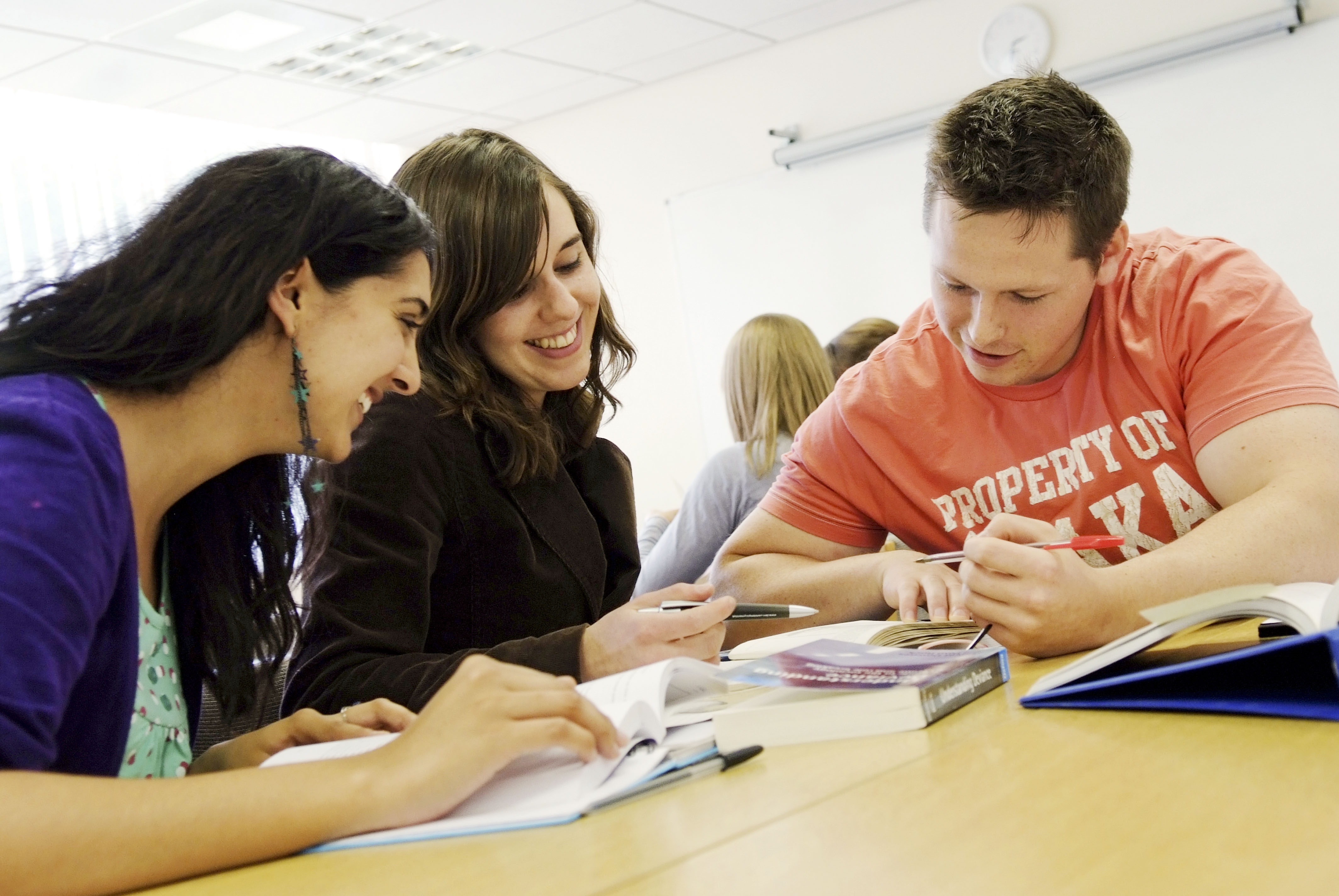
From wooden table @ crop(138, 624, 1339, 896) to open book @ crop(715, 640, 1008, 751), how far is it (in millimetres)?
34

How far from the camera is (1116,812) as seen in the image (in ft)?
2.29

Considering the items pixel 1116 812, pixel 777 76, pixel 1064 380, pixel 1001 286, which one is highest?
pixel 777 76

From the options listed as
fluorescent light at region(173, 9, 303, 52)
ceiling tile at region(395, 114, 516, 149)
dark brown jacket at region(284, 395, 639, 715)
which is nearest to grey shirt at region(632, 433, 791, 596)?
dark brown jacket at region(284, 395, 639, 715)

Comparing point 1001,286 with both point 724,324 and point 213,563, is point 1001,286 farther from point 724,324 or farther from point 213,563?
point 724,324

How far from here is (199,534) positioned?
1305 mm


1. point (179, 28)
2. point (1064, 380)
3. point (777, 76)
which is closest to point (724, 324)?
point (777, 76)

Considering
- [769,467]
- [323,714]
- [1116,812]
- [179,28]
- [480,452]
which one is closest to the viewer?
[1116,812]

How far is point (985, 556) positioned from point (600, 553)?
2.16ft

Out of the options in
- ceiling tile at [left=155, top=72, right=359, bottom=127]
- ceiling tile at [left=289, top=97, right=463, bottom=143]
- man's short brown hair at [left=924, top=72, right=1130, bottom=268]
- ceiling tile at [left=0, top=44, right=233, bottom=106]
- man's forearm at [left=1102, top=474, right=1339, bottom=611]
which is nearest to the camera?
man's forearm at [left=1102, top=474, right=1339, bottom=611]

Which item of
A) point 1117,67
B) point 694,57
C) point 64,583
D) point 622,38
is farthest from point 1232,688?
point 694,57

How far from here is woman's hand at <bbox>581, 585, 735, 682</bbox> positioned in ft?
4.03

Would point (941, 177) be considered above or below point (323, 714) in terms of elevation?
above

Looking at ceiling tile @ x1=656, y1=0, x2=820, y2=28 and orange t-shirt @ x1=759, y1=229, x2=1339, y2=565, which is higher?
ceiling tile @ x1=656, y1=0, x2=820, y2=28

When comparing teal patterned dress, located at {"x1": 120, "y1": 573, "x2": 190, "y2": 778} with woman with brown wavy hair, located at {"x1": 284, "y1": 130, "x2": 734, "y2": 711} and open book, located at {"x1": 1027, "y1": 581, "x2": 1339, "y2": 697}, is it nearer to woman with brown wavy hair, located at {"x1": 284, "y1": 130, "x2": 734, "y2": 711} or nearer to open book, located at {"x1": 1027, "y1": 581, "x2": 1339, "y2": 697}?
woman with brown wavy hair, located at {"x1": 284, "y1": 130, "x2": 734, "y2": 711}
